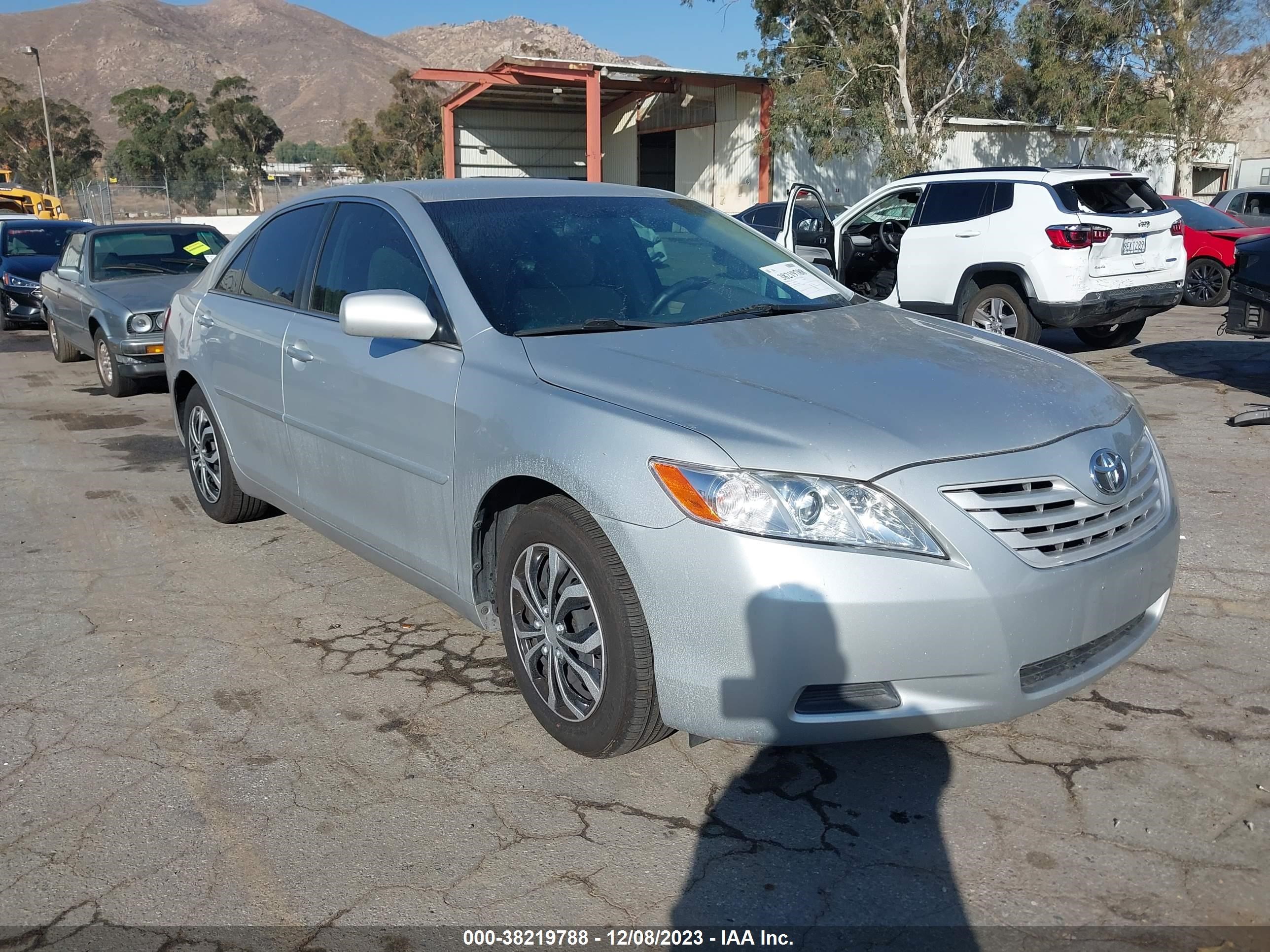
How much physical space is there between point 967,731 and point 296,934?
206cm

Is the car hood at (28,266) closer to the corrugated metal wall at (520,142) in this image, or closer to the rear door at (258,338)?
the rear door at (258,338)

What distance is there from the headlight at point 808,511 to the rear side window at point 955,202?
814 cm

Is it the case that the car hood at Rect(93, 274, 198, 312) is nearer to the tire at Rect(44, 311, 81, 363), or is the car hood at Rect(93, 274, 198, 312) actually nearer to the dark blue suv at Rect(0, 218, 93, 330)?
the tire at Rect(44, 311, 81, 363)

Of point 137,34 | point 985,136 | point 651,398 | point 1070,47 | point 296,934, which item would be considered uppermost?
point 137,34

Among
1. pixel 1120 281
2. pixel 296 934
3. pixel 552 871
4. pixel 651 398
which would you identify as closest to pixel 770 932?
pixel 552 871

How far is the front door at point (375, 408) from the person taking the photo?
3643 millimetres

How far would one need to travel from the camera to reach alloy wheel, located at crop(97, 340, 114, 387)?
996 centimetres

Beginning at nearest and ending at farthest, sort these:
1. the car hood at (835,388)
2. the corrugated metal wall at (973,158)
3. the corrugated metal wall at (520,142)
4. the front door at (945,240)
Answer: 1. the car hood at (835,388)
2. the front door at (945,240)
3. the corrugated metal wall at (973,158)
4. the corrugated metal wall at (520,142)

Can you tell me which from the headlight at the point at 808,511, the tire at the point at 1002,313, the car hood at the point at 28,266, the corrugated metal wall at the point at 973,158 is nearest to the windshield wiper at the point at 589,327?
the headlight at the point at 808,511

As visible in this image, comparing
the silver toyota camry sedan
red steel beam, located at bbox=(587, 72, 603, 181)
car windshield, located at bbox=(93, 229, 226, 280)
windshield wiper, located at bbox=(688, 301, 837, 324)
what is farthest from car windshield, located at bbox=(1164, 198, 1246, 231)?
red steel beam, located at bbox=(587, 72, 603, 181)

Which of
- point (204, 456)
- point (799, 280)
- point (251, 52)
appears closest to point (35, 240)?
point (204, 456)

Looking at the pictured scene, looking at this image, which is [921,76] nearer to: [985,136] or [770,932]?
[985,136]

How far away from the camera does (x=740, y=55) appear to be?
31.2 meters

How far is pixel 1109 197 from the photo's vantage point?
9.89 meters
